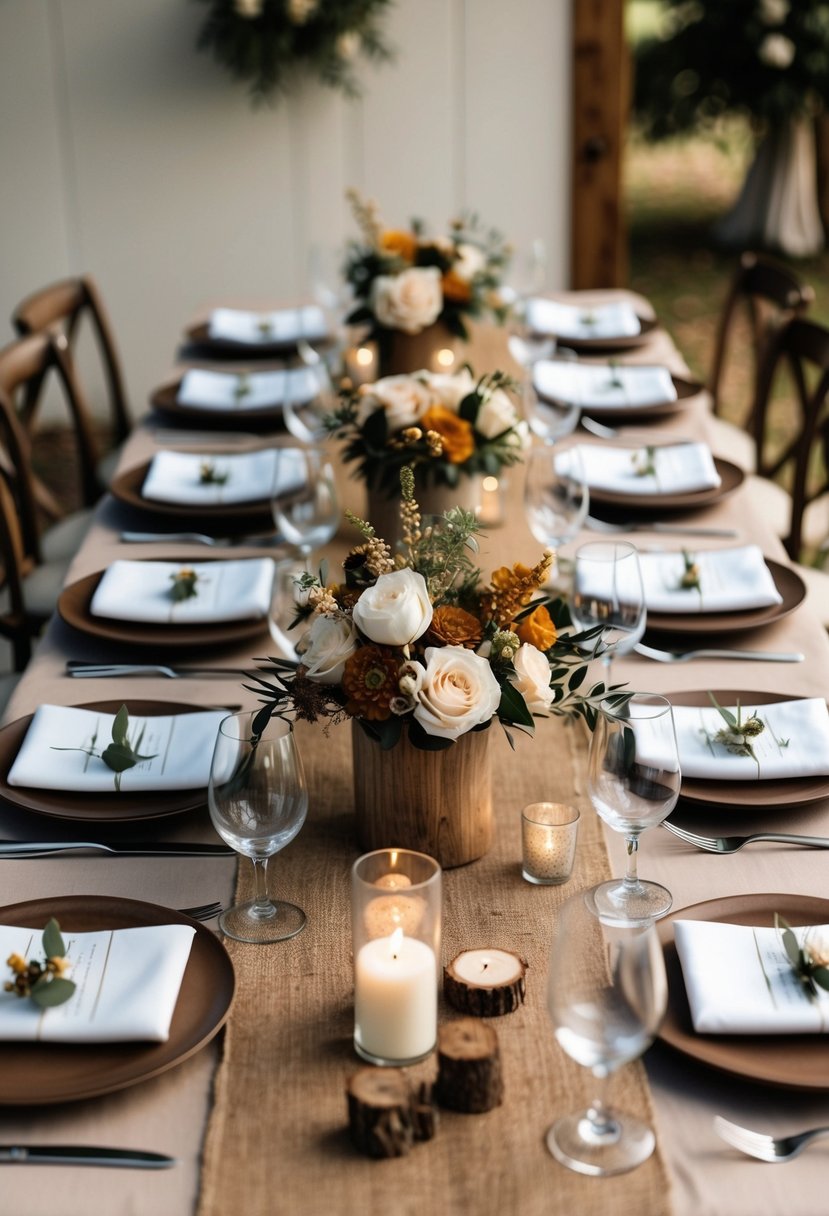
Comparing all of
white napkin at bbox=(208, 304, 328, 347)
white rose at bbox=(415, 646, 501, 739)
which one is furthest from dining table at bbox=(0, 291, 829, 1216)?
white napkin at bbox=(208, 304, 328, 347)

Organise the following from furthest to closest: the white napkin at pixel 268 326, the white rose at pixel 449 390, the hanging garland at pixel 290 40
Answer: the hanging garland at pixel 290 40
the white napkin at pixel 268 326
the white rose at pixel 449 390

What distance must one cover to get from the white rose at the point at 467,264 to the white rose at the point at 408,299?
66 mm

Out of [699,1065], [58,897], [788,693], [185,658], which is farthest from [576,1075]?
[185,658]

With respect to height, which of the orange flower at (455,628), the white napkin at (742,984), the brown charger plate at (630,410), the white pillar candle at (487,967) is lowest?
the white pillar candle at (487,967)

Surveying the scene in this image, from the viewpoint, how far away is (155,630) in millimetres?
1844

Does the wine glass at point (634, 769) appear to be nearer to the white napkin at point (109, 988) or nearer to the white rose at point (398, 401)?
the white napkin at point (109, 988)

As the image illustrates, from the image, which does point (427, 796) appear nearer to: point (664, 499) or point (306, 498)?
point (306, 498)

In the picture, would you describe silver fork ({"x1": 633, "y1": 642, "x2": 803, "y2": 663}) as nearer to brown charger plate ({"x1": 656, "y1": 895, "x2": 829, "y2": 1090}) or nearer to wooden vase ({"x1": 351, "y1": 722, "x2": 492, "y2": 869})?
wooden vase ({"x1": 351, "y1": 722, "x2": 492, "y2": 869})

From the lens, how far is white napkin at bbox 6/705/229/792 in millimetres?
1470

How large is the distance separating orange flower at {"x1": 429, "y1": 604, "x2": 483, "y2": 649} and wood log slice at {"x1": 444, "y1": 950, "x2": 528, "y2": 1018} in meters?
0.29

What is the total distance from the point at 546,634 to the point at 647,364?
5.83ft

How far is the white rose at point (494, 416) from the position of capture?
1.99m

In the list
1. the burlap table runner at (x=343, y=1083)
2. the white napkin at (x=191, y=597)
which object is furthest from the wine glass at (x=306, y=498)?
the burlap table runner at (x=343, y=1083)

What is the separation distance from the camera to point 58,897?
128 centimetres
